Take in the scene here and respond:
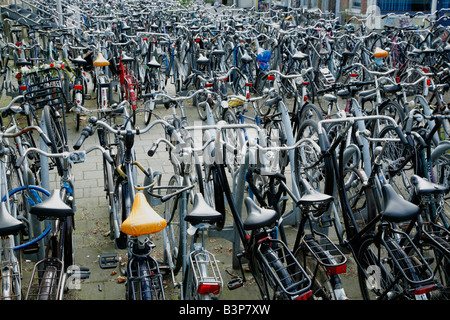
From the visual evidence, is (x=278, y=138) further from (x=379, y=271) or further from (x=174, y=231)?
(x=379, y=271)

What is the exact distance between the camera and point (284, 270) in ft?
9.62

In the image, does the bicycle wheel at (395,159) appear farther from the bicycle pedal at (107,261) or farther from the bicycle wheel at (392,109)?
the bicycle pedal at (107,261)

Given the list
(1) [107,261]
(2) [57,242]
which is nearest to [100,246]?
(1) [107,261]

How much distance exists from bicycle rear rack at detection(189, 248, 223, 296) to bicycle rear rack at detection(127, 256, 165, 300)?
222mm

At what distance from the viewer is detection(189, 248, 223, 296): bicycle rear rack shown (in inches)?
113

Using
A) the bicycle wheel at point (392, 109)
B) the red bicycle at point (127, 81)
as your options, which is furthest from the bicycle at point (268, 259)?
the red bicycle at point (127, 81)

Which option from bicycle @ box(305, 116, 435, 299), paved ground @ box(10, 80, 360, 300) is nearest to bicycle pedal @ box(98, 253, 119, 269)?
paved ground @ box(10, 80, 360, 300)

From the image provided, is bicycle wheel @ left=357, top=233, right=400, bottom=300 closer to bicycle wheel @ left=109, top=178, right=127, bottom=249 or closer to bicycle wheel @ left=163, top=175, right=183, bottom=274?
bicycle wheel @ left=163, top=175, right=183, bottom=274

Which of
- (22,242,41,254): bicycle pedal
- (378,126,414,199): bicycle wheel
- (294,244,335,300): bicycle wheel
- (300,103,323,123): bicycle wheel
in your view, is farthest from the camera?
(300,103,323,123): bicycle wheel

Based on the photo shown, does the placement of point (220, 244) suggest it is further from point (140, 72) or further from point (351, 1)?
point (351, 1)

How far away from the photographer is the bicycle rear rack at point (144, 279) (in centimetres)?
282

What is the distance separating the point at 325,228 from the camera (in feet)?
13.6
